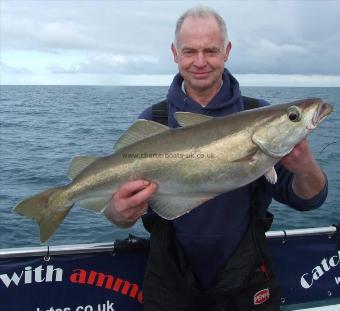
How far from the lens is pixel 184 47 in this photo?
14.3 ft

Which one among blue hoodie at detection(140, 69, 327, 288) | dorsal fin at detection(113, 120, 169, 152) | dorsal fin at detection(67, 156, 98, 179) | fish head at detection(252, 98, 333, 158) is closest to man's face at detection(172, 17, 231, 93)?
blue hoodie at detection(140, 69, 327, 288)

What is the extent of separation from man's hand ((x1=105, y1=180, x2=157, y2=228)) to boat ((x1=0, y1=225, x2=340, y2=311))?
1187 mm

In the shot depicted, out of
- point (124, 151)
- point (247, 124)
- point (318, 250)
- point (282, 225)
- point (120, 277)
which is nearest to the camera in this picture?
point (247, 124)

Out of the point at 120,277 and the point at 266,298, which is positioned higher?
the point at 266,298

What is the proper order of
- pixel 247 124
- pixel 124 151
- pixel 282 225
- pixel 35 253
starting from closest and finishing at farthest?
pixel 247 124 < pixel 124 151 < pixel 35 253 < pixel 282 225

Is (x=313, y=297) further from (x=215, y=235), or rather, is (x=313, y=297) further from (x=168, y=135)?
(x=168, y=135)

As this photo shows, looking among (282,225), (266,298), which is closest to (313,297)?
(266,298)

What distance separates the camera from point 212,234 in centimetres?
425

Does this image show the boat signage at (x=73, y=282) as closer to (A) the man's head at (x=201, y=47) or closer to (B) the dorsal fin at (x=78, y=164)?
(B) the dorsal fin at (x=78, y=164)

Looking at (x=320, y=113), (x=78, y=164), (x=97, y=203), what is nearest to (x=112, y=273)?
(x=97, y=203)

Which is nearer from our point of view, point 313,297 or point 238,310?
point 238,310

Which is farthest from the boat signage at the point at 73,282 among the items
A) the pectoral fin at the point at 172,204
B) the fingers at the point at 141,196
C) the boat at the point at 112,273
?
the fingers at the point at 141,196

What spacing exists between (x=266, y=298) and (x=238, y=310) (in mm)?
288

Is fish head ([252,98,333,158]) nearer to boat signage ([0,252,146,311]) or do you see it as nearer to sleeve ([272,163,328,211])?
sleeve ([272,163,328,211])
